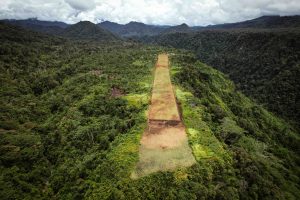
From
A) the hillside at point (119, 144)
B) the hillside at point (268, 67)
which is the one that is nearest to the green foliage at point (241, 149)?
the hillside at point (119, 144)

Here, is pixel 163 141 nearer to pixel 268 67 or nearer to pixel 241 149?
pixel 241 149

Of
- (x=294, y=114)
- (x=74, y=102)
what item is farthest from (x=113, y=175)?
(x=294, y=114)

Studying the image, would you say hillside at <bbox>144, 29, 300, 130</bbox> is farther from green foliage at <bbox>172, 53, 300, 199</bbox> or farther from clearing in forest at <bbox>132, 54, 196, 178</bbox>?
clearing in forest at <bbox>132, 54, 196, 178</bbox>

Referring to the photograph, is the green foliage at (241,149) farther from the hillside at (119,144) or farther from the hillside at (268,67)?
the hillside at (268,67)

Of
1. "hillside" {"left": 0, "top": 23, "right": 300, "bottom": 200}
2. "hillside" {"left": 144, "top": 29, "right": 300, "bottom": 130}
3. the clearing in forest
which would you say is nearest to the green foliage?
"hillside" {"left": 0, "top": 23, "right": 300, "bottom": 200}

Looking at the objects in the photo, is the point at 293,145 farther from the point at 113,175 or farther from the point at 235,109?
the point at 113,175

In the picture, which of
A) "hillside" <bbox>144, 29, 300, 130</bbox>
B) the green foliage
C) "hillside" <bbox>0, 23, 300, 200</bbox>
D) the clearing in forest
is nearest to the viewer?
"hillside" <bbox>0, 23, 300, 200</bbox>

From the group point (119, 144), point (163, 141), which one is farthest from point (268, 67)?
point (119, 144)
